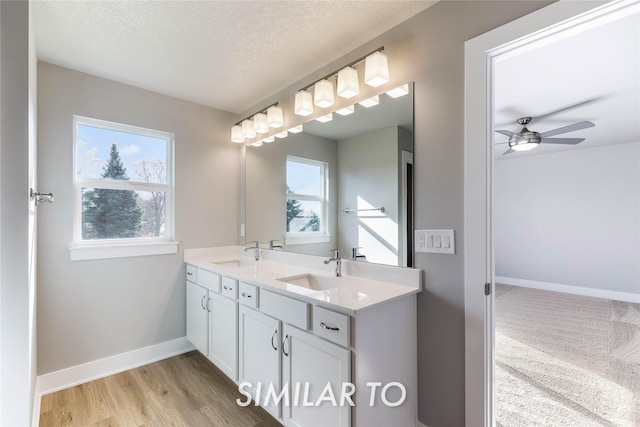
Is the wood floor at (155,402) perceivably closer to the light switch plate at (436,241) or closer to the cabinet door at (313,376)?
the cabinet door at (313,376)

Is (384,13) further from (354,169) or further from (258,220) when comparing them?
(258,220)

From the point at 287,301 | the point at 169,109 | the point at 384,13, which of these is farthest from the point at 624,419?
the point at 169,109

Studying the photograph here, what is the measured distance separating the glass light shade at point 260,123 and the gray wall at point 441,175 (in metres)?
1.37

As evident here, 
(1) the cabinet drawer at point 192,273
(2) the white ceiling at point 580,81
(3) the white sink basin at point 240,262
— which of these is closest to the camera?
(2) the white ceiling at point 580,81

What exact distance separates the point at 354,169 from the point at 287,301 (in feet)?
3.38

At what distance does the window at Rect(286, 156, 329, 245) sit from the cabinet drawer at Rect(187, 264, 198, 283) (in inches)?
35.0

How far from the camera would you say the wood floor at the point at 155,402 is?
1.83m

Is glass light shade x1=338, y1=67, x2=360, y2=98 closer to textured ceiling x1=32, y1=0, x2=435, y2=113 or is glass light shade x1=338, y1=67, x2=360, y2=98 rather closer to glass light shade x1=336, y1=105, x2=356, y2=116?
glass light shade x1=336, y1=105, x2=356, y2=116

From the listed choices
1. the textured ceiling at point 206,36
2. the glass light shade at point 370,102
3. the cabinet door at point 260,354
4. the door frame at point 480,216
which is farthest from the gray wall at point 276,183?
the door frame at point 480,216

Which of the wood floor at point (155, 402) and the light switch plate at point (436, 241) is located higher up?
the light switch plate at point (436, 241)

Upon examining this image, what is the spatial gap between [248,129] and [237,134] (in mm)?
206

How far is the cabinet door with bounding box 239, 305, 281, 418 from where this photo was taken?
1683mm

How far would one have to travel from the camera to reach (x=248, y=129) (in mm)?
2840

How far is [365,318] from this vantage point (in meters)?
1.32
